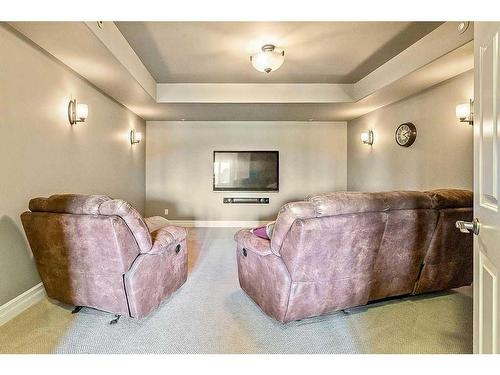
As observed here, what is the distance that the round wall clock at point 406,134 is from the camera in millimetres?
3580

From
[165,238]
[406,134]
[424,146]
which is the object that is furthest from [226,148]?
[165,238]

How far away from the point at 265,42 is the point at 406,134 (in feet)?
7.78

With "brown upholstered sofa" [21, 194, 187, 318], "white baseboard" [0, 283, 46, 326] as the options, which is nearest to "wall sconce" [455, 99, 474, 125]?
"brown upholstered sofa" [21, 194, 187, 318]

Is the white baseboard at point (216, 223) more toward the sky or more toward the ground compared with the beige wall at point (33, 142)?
more toward the ground

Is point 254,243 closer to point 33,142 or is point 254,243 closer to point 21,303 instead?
point 21,303

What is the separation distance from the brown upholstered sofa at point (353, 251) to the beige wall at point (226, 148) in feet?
11.2

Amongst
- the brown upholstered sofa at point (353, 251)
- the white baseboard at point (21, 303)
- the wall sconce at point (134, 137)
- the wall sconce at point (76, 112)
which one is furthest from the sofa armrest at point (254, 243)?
the wall sconce at point (134, 137)

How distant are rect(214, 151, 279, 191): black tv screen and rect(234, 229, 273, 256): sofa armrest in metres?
3.34

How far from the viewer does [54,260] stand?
188 centimetres

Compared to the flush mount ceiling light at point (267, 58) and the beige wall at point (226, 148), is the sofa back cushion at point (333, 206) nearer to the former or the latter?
the flush mount ceiling light at point (267, 58)

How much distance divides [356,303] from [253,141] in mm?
4072

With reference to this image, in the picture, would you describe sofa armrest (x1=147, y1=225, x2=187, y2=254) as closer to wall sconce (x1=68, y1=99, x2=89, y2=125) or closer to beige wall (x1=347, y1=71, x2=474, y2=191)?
wall sconce (x1=68, y1=99, x2=89, y2=125)
